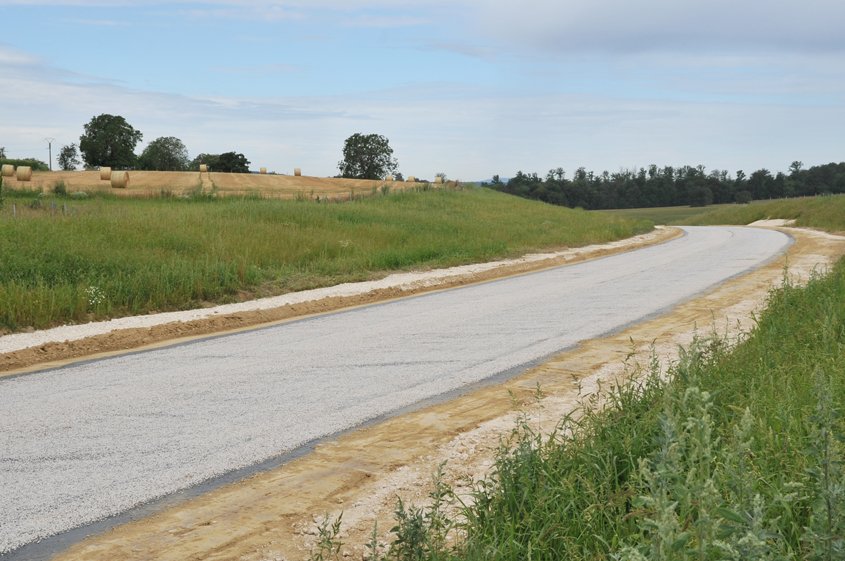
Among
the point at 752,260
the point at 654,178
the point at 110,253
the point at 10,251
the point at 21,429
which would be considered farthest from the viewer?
the point at 654,178

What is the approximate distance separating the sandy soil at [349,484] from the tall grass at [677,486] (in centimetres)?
40

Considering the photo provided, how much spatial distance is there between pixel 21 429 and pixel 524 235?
23514mm

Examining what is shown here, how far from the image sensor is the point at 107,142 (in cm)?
9775

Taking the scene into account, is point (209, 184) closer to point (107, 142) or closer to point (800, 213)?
point (800, 213)

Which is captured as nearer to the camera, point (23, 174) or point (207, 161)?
point (23, 174)

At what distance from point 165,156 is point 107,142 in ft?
43.7

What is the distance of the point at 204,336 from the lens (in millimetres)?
10578

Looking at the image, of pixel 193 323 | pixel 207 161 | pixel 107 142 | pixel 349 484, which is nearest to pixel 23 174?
pixel 193 323

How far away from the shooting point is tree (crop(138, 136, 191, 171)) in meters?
108

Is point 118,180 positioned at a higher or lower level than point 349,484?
higher

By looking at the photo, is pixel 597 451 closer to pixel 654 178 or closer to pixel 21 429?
pixel 21 429

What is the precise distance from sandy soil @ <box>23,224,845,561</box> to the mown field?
0.24 m

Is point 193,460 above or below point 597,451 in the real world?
below

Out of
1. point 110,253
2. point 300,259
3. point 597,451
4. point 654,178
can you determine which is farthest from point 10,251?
point 654,178
